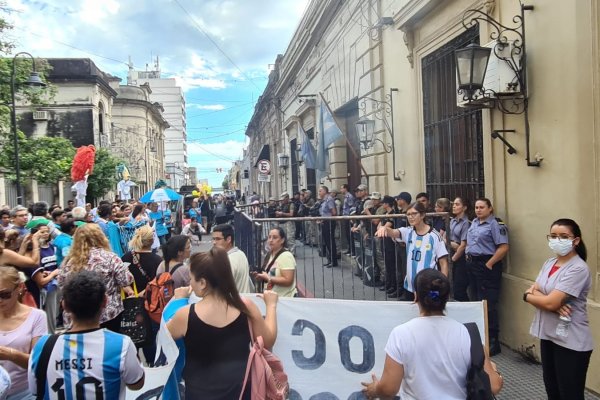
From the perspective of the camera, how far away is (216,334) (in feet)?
8.95

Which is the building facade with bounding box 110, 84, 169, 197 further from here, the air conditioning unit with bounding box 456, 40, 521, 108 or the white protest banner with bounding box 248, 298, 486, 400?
the white protest banner with bounding box 248, 298, 486, 400

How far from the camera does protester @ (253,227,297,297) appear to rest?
4676 millimetres

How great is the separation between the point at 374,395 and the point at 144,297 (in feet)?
9.24

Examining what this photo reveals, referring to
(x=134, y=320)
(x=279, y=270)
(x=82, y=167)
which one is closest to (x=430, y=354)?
(x=279, y=270)

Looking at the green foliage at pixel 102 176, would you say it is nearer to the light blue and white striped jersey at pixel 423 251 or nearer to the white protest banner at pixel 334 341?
the light blue and white striped jersey at pixel 423 251

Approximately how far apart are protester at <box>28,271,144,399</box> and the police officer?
4.16m

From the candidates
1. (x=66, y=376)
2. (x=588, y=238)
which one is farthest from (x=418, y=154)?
(x=66, y=376)

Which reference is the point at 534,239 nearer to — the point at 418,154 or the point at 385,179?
the point at 418,154

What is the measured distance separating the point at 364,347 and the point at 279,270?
4.05ft

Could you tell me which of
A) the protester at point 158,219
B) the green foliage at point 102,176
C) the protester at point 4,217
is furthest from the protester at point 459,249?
the green foliage at point 102,176

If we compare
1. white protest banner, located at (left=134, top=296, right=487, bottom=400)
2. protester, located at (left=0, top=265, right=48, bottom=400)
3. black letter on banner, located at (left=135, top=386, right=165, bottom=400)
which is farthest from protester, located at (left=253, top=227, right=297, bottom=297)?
protester, located at (left=0, top=265, right=48, bottom=400)

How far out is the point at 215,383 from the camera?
2.77m

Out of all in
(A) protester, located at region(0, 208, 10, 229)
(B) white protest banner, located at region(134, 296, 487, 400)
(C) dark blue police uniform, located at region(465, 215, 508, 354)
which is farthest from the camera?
(A) protester, located at region(0, 208, 10, 229)

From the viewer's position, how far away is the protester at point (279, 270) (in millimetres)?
4676
